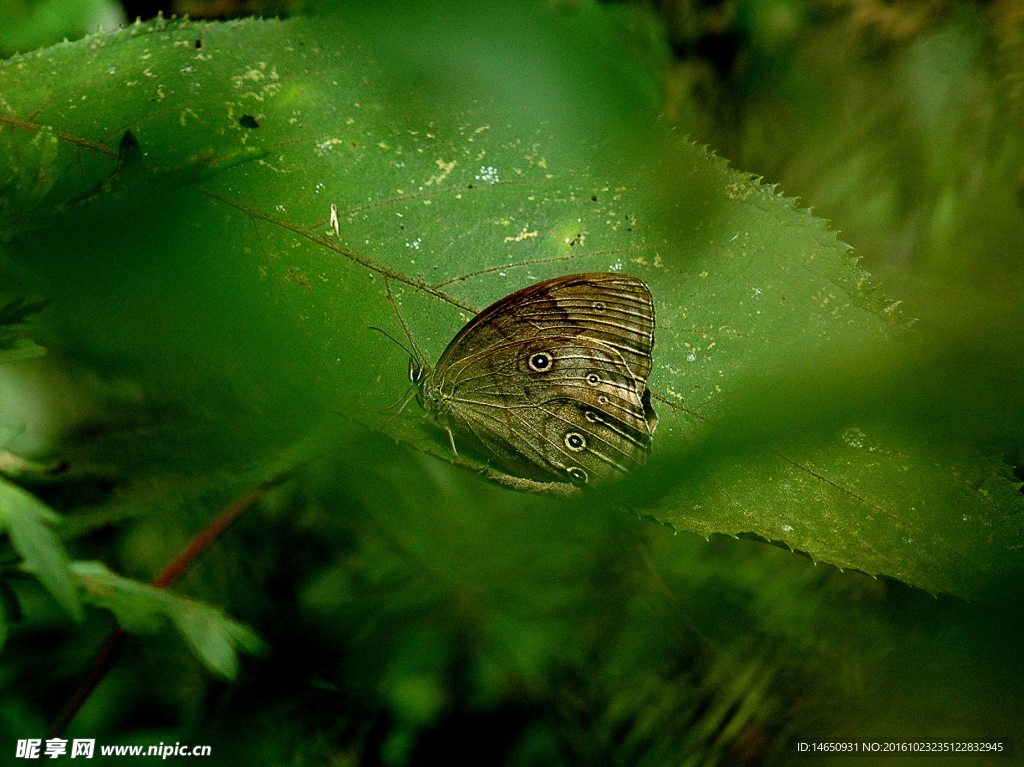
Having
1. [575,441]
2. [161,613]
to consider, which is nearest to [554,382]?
[575,441]

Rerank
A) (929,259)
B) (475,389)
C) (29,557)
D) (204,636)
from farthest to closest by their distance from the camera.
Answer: (929,259), (475,389), (204,636), (29,557)

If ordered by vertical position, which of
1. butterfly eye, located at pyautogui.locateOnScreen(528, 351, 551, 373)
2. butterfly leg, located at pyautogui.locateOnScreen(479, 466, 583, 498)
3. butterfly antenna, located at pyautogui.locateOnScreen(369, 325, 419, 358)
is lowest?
butterfly leg, located at pyautogui.locateOnScreen(479, 466, 583, 498)

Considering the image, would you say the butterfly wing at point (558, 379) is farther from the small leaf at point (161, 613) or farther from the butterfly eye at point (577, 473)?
the small leaf at point (161, 613)

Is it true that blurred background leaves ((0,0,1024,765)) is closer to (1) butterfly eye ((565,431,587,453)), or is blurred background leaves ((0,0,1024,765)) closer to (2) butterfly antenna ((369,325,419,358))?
(2) butterfly antenna ((369,325,419,358))

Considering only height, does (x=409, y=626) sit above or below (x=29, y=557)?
Answer: below

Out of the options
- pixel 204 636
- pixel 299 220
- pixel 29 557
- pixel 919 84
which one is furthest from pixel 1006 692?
pixel 919 84

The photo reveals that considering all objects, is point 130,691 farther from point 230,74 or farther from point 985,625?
point 985,625

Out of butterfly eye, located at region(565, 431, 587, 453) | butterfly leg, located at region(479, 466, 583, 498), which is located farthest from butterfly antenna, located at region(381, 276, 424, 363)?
butterfly eye, located at region(565, 431, 587, 453)
